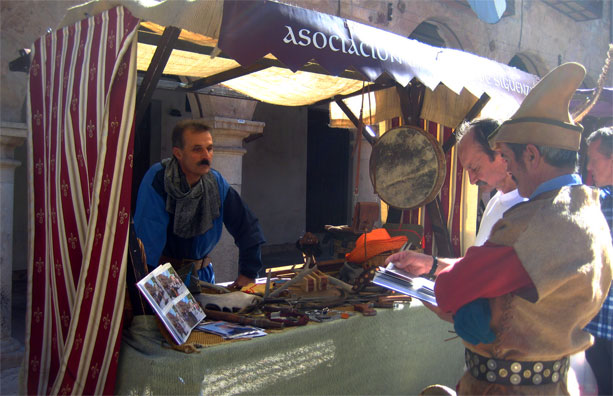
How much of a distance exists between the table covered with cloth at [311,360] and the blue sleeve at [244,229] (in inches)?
31.8

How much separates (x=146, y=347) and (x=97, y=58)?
4.48 feet

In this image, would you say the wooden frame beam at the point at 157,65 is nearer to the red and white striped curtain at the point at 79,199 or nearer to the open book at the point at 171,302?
the red and white striped curtain at the point at 79,199

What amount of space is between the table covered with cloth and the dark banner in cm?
131

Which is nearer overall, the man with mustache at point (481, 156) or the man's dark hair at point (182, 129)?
the man with mustache at point (481, 156)

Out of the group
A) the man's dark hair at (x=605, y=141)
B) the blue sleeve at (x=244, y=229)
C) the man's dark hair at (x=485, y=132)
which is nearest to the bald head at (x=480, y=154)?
the man's dark hair at (x=485, y=132)

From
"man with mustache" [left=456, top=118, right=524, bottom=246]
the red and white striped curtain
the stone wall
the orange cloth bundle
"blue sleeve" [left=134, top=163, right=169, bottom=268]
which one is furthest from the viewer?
the stone wall

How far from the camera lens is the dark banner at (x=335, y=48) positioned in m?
2.47

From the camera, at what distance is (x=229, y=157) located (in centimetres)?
610

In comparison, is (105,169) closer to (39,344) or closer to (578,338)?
(39,344)

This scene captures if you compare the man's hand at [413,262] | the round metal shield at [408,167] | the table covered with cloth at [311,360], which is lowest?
the table covered with cloth at [311,360]

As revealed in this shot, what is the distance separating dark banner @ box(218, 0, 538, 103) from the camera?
2475 mm

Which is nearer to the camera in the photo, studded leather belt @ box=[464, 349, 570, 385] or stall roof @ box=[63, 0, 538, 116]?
studded leather belt @ box=[464, 349, 570, 385]

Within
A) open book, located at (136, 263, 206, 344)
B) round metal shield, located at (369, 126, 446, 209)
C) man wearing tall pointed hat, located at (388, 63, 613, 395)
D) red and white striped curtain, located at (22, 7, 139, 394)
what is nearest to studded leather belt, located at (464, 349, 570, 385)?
man wearing tall pointed hat, located at (388, 63, 613, 395)

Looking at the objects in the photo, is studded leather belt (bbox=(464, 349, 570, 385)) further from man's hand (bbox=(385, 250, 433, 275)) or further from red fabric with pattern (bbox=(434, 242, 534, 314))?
man's hand (bbox=(385, 250, 433, 275))
